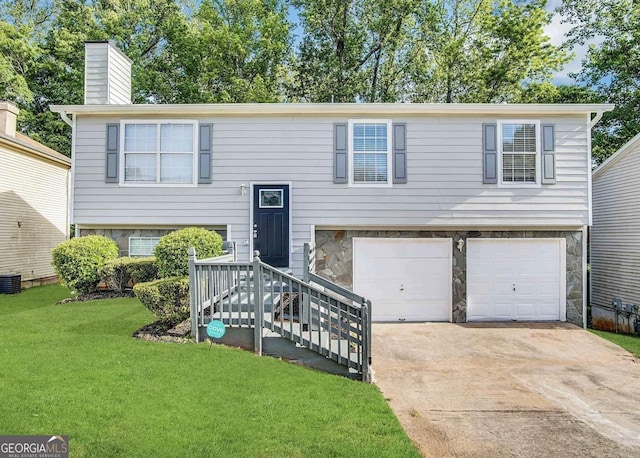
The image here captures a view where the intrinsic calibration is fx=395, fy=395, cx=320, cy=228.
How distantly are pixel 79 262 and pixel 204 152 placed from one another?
11.5ft

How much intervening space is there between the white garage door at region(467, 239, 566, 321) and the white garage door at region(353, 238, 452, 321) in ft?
2.20

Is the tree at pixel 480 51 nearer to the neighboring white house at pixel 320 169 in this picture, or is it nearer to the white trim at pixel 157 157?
the neighboring white house at pixel 320 169

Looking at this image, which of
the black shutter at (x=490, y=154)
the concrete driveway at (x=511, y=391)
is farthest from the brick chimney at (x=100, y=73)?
the black shutter at (x=490, y=154)

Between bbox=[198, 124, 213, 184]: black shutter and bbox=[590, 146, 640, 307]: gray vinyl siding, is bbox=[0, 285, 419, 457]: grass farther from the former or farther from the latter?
bbox=[590, 146, 640, 307]: gray vinyl siding

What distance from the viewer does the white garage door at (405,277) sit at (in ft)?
31.0

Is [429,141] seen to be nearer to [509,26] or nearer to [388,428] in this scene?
[388,428]

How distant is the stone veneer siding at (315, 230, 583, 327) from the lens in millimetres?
9430

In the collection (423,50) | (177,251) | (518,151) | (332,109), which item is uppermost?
(423,50)

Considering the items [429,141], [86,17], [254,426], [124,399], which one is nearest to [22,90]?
[86,17]

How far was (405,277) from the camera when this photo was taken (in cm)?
948

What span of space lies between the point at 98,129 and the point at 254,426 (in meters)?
8.31

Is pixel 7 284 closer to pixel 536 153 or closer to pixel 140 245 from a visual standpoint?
pixel 140 245

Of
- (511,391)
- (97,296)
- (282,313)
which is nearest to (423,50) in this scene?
(97,296)

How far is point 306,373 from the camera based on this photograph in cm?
487
